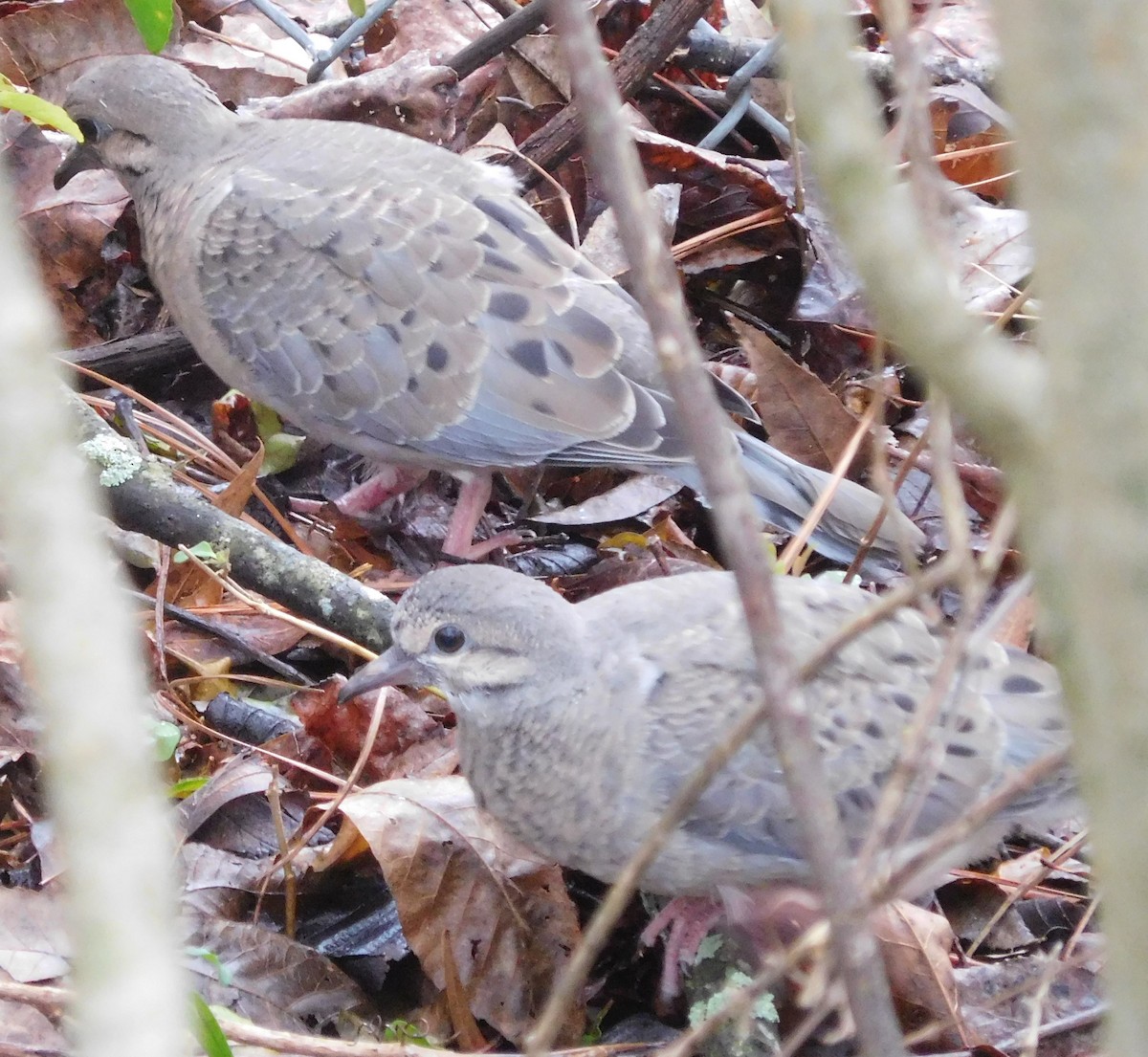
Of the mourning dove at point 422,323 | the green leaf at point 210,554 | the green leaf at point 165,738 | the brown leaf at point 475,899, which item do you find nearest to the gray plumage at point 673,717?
the brown leaf at point 475,899

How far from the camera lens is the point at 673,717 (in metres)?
2.51

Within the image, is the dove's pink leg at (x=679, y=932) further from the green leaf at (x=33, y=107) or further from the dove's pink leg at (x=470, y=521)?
the green leaf at (x=33, y=107)

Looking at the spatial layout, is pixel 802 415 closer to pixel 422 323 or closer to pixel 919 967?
pixel 422 323

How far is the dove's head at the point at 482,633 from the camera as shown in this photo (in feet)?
8.34

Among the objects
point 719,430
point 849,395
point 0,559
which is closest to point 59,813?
point 719,430

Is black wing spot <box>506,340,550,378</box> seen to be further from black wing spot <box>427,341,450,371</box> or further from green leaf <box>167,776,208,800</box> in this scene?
green leaf <box>167,776,208,800</box>

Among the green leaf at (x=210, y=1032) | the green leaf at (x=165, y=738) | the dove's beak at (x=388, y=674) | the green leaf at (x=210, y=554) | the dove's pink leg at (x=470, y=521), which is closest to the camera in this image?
the green leaf at (x=210, y=1032)

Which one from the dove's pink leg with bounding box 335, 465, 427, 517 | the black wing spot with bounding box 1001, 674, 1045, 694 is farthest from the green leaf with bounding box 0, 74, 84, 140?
the black wing spot with bounding box 1001, 674, 1045, 694

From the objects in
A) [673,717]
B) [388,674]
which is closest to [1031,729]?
[673,717]

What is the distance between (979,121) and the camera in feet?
15.4

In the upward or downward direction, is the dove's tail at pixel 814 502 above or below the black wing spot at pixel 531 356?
below

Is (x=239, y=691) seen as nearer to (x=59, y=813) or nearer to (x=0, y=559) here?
(x=0, y=559)

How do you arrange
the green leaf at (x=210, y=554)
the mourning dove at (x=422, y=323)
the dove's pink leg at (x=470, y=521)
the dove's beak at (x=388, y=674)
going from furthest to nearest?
the dove's pink leg at (x=470, y=521) < the mourning dove at (x=422, y=323) < the green leaf at (x=210, y=554) < the dove's beak at (x=388, y=674)

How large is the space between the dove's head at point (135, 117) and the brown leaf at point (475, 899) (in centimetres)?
233
